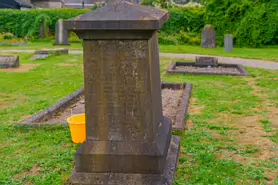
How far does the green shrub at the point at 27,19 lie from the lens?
1089 inches

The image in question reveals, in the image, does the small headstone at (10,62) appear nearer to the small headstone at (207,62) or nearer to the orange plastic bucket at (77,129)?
the small headstone at (207,62)

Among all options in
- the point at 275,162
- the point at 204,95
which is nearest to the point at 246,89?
the point at 204,95

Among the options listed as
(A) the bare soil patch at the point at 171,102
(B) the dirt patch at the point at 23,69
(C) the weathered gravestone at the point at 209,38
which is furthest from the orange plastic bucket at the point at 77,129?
(C) the weathered gravestone at the point at 209,38

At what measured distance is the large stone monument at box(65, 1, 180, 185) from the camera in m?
3.54

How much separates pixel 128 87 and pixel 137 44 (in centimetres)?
43

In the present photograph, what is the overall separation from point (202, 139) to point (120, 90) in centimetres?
203

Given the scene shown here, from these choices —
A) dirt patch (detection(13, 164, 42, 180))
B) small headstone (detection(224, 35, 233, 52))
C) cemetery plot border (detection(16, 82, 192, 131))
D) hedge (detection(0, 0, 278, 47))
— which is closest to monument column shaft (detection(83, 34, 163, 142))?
dirt patch (detection(13, 164, 42, 180))

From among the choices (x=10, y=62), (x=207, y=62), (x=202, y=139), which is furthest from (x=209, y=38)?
(x=202, y=139)

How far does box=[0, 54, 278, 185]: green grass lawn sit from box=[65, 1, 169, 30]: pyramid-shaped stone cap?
5.30 ft

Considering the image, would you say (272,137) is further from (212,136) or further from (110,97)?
(110,97)

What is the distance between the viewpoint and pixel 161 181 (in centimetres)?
360

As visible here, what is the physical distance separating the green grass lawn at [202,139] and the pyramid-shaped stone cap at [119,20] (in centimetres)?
161

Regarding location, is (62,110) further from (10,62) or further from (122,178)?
(10,62)

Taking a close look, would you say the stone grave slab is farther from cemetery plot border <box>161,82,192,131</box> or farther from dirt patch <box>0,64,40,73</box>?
cemetery plot border <box>161,82,192,131</box>
